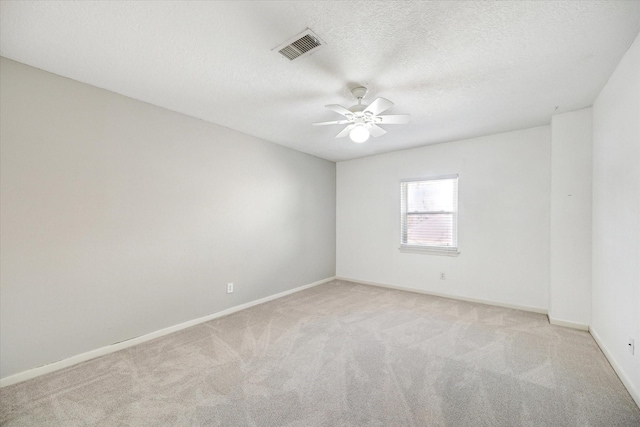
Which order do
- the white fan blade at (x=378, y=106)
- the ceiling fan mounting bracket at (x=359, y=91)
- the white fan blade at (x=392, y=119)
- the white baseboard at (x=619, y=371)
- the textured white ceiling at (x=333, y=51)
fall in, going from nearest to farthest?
the textured white ceiling at (x=333, y=51), the white baseboard at (x=619, y=371), the white fan blade at (x=378, y=106), the ceiling fan mounting bracket at (x=359, y=91), the white fan blade at (x=392, y=119)

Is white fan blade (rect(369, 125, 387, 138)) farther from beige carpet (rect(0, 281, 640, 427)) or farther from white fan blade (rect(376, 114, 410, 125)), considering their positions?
beige carpet (rect(0, 281, 640, 427))

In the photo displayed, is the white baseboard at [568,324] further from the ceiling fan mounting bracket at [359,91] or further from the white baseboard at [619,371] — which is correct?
the ceiling fan mounting bracket at [359,91]

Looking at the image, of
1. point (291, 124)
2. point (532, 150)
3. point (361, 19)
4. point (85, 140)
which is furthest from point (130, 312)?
point (532, 150)

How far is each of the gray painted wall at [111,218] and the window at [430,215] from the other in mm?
2527

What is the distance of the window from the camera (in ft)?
14.6

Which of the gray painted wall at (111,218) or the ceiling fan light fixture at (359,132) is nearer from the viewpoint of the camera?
the gray painted wall at (111,218)

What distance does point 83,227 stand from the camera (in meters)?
2.51

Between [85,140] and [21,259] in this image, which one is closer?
[21,259]

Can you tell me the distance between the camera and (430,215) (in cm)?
468

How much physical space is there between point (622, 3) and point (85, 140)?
4097 mm

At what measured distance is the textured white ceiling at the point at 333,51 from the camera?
1.65 m

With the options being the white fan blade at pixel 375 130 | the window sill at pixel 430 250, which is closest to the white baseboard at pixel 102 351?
the window sill at pixel 430 250

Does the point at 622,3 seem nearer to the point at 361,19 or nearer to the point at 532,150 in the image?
the point at 361,19

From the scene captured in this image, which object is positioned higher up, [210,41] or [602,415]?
[210,41]
